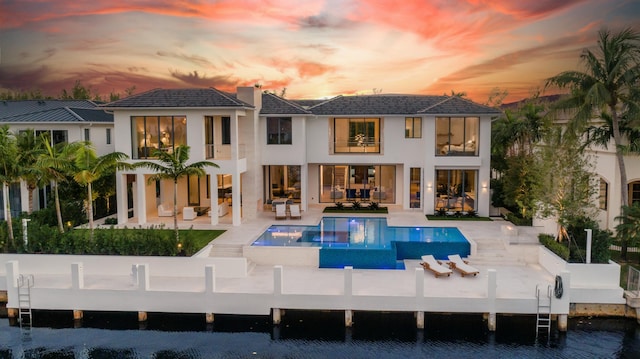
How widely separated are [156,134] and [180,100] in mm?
2141

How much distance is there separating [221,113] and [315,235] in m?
7.72

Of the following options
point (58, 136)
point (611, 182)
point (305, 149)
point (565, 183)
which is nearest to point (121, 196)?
point (58, 136)

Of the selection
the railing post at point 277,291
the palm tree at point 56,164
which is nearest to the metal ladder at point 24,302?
the palm tree at point 56,164

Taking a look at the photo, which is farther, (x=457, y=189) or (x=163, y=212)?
(x=457, y=189)

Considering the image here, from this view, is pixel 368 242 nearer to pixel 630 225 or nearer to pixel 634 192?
pixel 630 225

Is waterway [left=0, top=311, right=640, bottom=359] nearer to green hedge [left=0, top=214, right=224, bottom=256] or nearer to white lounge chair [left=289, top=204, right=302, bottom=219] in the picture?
green hedge [left=0, top=214, right=224, bottom=256]

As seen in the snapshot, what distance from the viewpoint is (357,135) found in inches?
1201

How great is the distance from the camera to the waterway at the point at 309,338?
48.3 ft

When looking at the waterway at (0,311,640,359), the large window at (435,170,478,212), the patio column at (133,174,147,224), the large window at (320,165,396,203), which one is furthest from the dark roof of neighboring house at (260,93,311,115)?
the waterway at (0,311,640,359)

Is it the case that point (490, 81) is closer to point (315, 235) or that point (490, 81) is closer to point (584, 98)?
point (584, 98)

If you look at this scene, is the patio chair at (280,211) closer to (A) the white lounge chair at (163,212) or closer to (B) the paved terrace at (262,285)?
(B) the paved terrace at (262,285)

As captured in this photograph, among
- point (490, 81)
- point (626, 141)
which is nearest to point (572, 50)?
point (490, 81)

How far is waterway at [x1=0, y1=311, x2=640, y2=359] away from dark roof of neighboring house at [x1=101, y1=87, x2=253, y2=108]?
1094 centimetres

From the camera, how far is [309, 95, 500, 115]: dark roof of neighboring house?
28031mm
